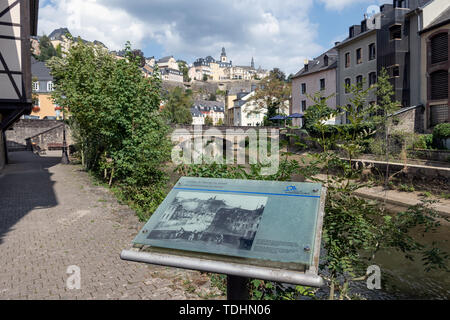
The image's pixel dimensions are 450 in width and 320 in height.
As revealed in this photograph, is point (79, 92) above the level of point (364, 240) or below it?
above

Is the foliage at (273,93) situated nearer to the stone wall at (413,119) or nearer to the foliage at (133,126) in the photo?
the stone wall at (413,119)

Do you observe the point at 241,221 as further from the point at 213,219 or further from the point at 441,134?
the point at 441,134

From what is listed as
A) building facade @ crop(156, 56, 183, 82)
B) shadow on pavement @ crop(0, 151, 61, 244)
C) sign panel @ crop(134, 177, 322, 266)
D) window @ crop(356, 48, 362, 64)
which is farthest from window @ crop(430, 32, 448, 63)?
building facade @ crop(156, 56, 183, 82)

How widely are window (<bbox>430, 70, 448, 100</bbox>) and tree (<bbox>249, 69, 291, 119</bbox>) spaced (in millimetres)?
20541

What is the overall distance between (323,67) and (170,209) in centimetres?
4178

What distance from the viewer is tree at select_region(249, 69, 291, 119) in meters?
46.0

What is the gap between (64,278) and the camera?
570 centimetres

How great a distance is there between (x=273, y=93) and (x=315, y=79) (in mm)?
5587

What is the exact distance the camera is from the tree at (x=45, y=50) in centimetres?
10538

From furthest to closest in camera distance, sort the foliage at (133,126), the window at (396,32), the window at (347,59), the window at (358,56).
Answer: the window at (347,59) → the window at (358,56) → the window at (396,32) → the foliage at (133,126)

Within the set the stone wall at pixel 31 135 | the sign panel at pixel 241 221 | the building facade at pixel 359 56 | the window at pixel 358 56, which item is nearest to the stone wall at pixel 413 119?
the building facade at pixel 359 56

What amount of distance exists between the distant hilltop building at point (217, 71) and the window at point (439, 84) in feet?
513
